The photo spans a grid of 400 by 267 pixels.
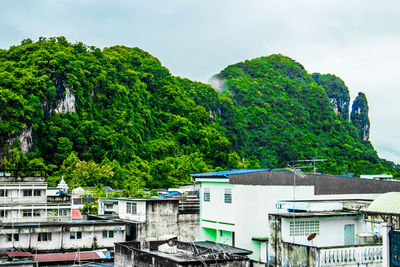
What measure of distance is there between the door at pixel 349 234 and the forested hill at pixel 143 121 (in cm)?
6297

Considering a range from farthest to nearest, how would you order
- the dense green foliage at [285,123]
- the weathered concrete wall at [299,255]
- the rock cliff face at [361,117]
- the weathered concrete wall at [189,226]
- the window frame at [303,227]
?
the rock cliff face at [361,117] → the dense green foliage at [285,123] → the weathered concrete wall at [189,226] → the window frame at [303,227] → the weathered concrete wall at [299,255]

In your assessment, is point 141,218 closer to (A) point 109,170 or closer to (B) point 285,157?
(A) point 109,170

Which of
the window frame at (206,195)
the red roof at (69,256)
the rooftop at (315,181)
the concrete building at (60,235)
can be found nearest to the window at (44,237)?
the concrete building at (60,235)

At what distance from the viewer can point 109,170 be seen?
3250 inches

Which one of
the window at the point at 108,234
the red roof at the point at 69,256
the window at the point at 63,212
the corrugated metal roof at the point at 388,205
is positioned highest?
the corrugated metal roof at the point at 388,205

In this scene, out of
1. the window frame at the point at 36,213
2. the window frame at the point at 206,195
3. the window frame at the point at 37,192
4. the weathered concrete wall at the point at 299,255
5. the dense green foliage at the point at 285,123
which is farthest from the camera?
the dense green foliage at the point at 285,123

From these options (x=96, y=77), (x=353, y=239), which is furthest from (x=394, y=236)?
(x=96, y=77)

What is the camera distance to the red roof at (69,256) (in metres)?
26.8

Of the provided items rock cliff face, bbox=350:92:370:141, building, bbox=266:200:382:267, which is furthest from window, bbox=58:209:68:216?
rock cliff face, bbox=350:92:370:141

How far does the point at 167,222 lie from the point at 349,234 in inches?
591

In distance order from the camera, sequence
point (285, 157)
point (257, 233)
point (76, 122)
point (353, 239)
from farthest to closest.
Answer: point (285, 157) → point (76, 122) → point (257, 233) → point (353, 239)

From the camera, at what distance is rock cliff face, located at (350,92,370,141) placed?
194 m

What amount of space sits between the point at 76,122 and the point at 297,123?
92950 mm

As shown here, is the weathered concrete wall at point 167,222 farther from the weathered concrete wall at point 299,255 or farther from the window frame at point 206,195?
the weathered concrete wall at point 299,255
